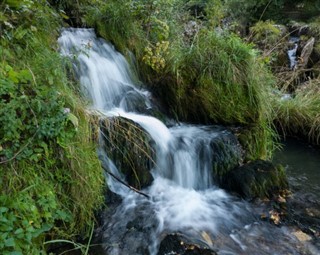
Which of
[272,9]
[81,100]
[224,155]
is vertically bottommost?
[224,155]

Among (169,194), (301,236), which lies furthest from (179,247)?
(301,236)

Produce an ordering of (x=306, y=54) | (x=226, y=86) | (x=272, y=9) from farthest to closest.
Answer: (x=272, y=9)
(x=306, y=54)
(x=226, y=86)

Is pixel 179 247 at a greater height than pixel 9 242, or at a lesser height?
lesser

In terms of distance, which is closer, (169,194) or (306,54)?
(169,194)

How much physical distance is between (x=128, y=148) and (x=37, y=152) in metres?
1.14

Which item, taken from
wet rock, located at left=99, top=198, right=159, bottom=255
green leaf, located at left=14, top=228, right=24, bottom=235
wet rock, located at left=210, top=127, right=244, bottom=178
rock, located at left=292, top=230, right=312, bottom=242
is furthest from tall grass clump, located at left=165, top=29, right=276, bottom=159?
green leaf, located at left=14, top=228, right=24, bottom=235

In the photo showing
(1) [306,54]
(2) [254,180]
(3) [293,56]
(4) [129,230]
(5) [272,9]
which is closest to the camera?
(4) [129,230]

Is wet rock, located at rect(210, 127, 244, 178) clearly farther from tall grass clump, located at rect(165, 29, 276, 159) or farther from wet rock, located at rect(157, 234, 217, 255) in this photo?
wet rock, located at rect(157, 234, 217, 255)

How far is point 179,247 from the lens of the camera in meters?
2.55

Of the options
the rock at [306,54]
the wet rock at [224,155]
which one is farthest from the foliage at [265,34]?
the wet rock at [224,155]

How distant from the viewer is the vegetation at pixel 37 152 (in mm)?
1964

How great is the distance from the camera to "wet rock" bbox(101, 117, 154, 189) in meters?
3.17

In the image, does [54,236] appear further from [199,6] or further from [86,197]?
[199,6]

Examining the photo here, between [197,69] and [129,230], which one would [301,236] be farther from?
[197,69]
